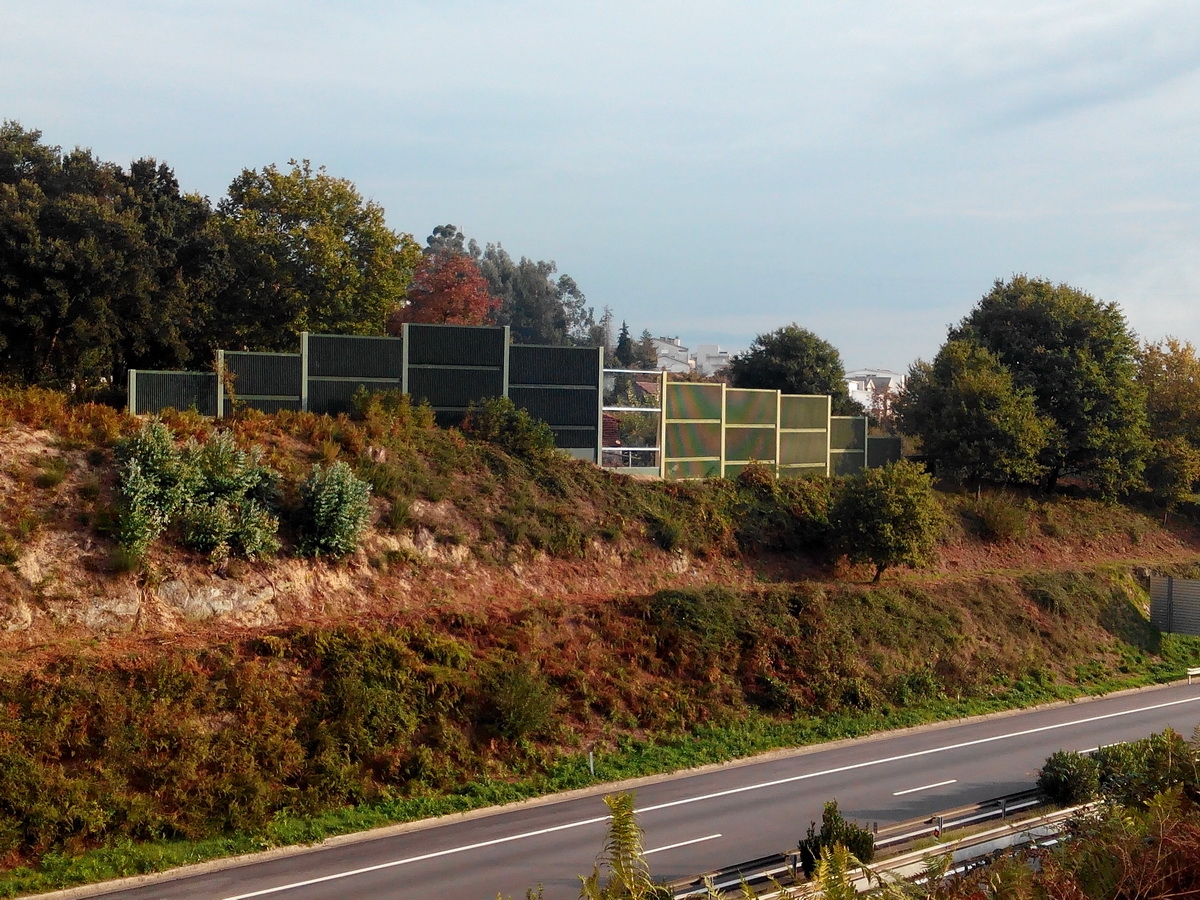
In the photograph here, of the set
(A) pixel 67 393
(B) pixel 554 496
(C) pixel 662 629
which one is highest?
(A) pixel 67 393

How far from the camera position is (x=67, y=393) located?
95.2 ft

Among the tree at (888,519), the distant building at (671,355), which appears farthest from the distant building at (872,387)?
the tree at (888,519)

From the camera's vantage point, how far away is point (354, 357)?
103 feet

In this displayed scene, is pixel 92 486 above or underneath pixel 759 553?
above

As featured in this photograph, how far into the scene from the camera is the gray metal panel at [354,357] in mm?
30719

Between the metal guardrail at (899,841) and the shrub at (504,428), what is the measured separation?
1692 centimetres

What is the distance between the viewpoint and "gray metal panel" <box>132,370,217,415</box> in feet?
91.6

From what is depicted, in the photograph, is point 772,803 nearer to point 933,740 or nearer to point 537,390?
point 933,740

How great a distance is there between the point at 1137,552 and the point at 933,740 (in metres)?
22.8

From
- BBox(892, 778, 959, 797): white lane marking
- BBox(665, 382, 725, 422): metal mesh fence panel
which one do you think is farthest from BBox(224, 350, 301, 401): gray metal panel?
BBox(892, 778, 959, 797): white lane marking

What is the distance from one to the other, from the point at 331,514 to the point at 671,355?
3483 inches

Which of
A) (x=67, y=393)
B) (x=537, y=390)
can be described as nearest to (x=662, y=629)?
(x=537, y=390)

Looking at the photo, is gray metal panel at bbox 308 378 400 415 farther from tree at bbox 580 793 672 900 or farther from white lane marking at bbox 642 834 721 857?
tree at bbox 580 793 672 900

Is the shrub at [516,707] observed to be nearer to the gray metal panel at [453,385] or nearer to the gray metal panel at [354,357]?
the gray metal panel at [453,385]
